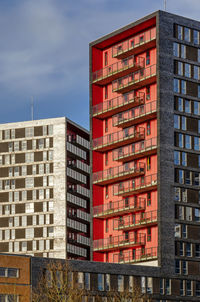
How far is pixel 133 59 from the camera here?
371 ft

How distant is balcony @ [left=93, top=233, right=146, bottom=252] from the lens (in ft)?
355

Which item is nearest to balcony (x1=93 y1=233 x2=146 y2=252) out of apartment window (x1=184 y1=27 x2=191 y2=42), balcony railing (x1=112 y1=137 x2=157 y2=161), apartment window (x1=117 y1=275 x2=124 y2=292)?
apartment window (x1=117 y1=275 x2=124 y2=292)

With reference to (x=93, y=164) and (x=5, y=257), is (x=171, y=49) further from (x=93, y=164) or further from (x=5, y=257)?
(x=5, y=257)

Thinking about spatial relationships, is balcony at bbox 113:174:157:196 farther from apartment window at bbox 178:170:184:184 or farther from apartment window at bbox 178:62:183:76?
apartment window at bbox 178:62:183:76

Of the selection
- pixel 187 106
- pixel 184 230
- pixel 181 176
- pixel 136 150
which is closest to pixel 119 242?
pixel 184 230

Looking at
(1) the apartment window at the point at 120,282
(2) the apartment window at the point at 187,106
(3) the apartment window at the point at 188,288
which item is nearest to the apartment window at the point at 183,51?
(2) the apartment window at the point at 187,106

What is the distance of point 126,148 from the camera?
11269 centimetres

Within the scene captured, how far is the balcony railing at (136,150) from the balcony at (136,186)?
318cm

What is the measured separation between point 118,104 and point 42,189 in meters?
79.8

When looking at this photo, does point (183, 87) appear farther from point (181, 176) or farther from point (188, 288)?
→ point (188, 288)

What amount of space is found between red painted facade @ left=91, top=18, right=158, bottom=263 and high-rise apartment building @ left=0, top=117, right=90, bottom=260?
71.1 m

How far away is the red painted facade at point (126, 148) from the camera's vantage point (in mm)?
108688

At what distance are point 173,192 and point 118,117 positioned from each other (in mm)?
14007

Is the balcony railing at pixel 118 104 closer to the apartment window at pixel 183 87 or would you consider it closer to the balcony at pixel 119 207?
the apartment window at pixel 183 87
